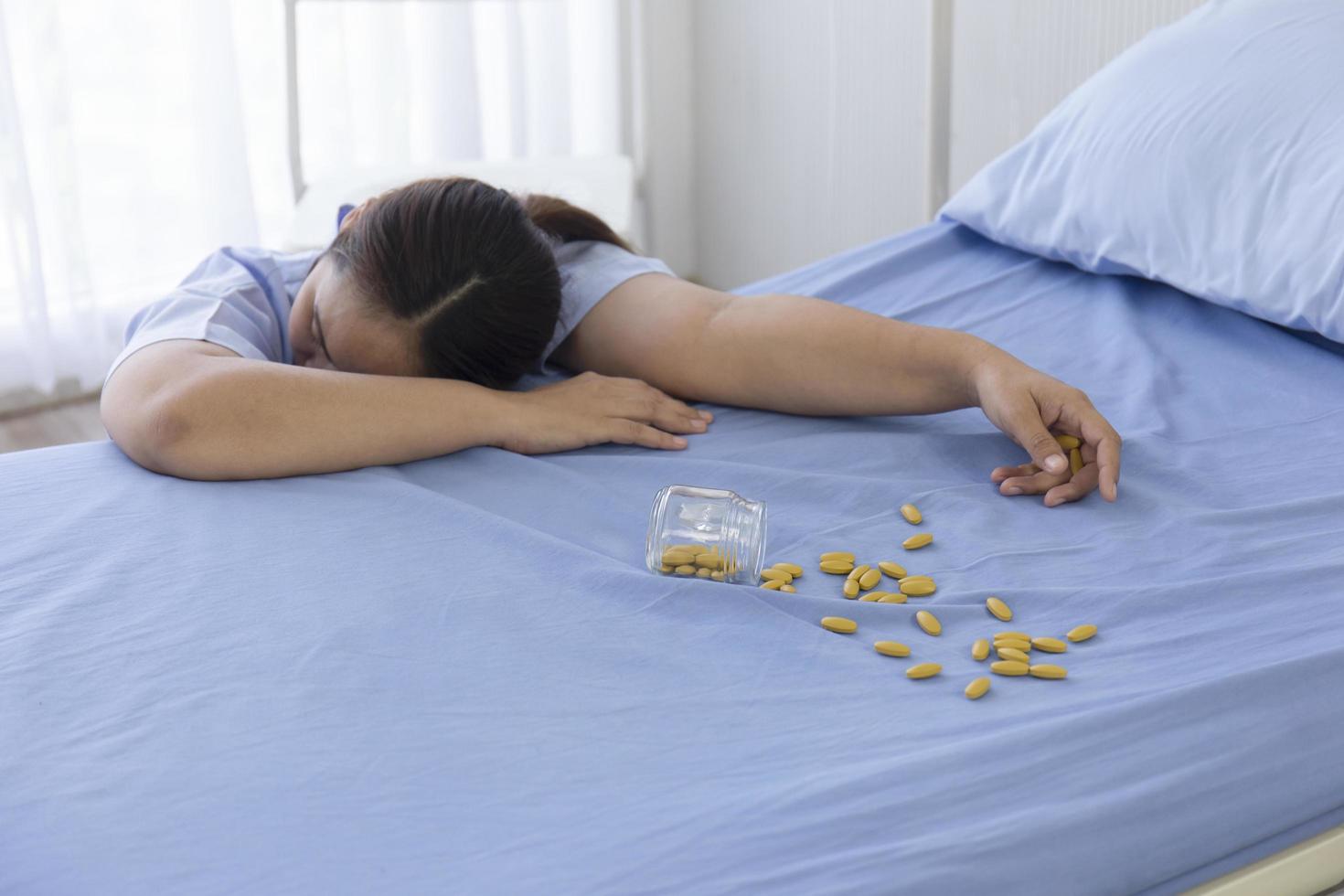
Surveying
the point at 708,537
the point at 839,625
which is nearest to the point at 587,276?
the point at 708,537

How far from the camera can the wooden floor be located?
2.54m

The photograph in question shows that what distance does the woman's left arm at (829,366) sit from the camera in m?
1.06

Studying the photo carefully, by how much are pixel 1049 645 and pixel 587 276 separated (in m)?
0.72

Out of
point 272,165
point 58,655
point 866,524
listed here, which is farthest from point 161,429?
point 272,165

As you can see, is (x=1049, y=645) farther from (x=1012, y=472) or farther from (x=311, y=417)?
(x=311, y=417)

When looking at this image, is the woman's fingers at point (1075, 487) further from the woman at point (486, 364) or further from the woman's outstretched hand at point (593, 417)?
the woman's outstretched hand at point (593, 417)

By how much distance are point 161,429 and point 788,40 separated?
7.22 ft

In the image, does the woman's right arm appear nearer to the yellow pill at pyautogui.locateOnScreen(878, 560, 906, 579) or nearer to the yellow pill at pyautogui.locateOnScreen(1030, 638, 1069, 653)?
the yellow pill at pyautogui.locateOnScreen(878, 560, 906, 579)

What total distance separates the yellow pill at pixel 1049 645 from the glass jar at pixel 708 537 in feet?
0.67

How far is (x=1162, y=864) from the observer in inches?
27.0

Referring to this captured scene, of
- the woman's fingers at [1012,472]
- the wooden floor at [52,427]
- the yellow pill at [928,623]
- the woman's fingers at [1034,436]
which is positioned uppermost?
the woman's fingers at [1034,436]

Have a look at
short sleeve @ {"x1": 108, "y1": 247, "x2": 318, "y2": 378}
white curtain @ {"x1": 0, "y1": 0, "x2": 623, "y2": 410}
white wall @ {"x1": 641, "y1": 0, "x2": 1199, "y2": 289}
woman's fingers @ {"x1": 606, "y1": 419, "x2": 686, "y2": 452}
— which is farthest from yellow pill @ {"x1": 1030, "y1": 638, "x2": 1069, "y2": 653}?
white curtain @ {"x1": 0, "y1": 0, "x2": 623, "y2": 410}

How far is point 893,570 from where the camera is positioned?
93 cm

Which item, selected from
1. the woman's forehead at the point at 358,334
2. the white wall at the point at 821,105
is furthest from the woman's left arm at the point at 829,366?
the white wall at the point at 821,105
